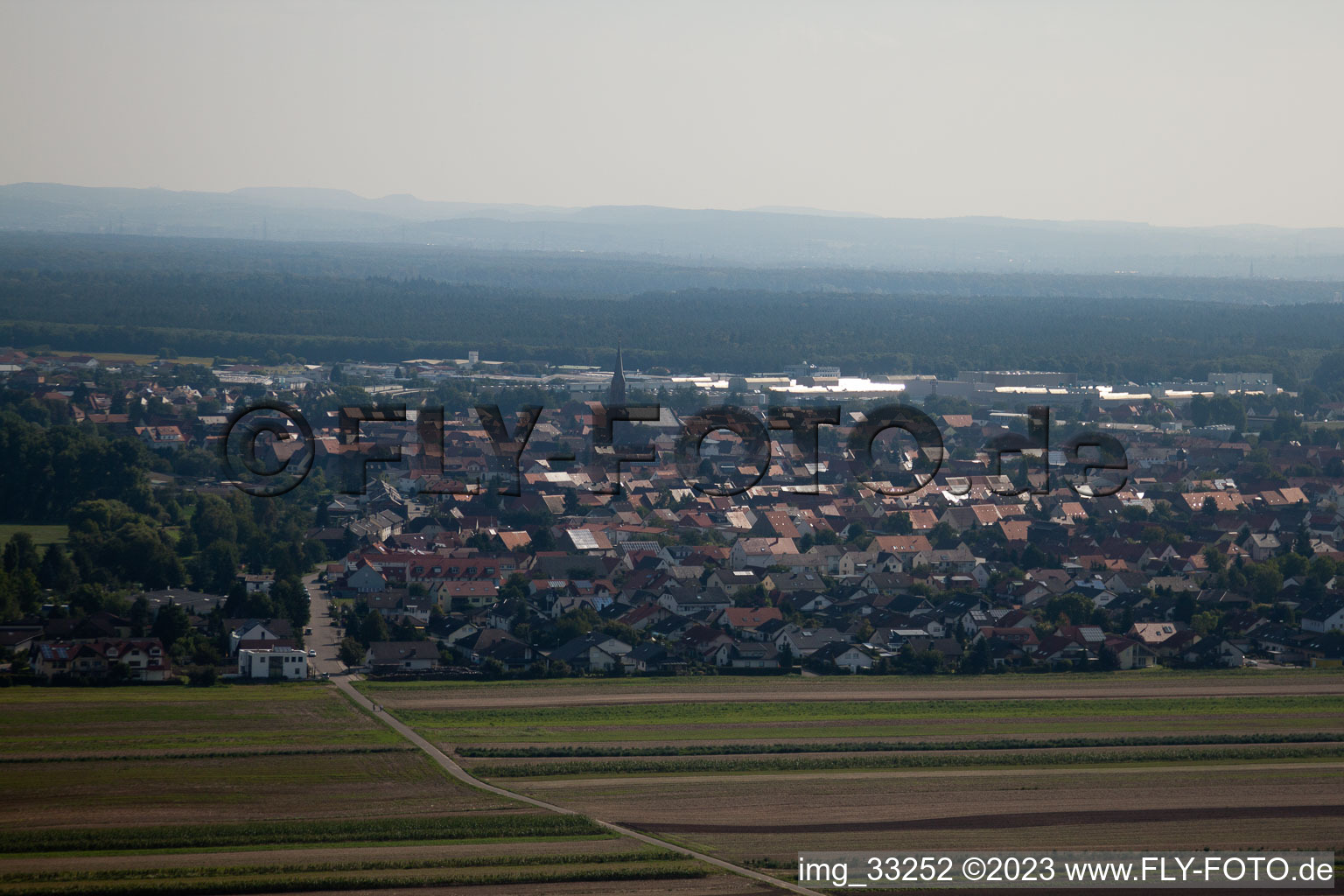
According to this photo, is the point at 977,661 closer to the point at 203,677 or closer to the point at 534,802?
the point at 534,802

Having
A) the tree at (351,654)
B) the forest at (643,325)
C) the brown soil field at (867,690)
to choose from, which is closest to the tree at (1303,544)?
the brown soil field at (867,690)

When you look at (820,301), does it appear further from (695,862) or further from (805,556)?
(695,862)

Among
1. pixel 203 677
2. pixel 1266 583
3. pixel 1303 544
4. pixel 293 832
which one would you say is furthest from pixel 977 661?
pixel 293 832

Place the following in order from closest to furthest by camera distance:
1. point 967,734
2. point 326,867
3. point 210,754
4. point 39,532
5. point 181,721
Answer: point 326,867
point 210,754
point 181,721
point 967,734
point 39,532

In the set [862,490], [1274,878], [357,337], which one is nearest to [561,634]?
[1274,878]

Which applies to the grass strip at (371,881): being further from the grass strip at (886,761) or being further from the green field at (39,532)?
the green field at (39,532)
